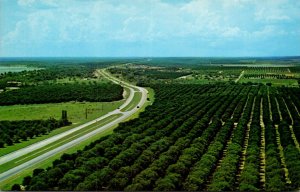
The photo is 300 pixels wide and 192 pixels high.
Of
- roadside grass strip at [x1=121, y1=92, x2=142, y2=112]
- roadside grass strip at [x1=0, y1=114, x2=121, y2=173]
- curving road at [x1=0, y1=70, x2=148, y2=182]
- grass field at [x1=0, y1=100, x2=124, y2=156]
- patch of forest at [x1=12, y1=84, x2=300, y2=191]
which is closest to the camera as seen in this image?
patch of forest at [x1=12, y1=84, x2=300, y2=191]

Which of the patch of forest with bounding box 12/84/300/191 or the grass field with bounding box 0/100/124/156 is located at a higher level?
the patch of forest with bounding box 12/84/300/191

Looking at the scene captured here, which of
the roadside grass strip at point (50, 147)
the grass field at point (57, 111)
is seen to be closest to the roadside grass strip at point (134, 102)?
the grass field at point (57, 111)

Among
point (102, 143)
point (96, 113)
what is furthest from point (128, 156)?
point (96, 113)

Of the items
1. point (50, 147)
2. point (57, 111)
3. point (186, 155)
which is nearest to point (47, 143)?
point (50, 147)

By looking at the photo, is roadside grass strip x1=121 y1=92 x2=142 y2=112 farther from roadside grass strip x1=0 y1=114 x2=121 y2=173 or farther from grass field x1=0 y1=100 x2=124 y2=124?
roadside grass strip x1=0 y1=114 x2=121 y2=173

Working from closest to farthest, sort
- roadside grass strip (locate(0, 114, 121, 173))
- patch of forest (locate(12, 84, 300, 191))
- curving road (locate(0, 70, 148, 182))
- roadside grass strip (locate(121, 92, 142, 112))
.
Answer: patch of forest (locate(12, 84, 300, 191)) < curving road (locate(0, 70, 148, 182)) < roadside grass strip (locate(0, 114, 121, 173)) < roadside grass strip (locate(121, 92, 142, 112))

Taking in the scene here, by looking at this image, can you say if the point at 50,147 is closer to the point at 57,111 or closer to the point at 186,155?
the point at 186,155

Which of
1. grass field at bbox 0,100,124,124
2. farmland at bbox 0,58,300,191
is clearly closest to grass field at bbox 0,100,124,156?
grass field at bbox 0,100,124,124

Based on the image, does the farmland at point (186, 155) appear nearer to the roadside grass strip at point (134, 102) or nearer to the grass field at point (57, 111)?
the roadside grass strip at point (134, 102)

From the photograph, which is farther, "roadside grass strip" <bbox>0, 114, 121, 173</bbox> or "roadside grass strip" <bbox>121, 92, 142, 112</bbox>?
"roadside grass strip" <bbox>121, 92, 142, 112</bbox>

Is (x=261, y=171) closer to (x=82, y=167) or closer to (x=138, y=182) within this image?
(x=138, y=182)
